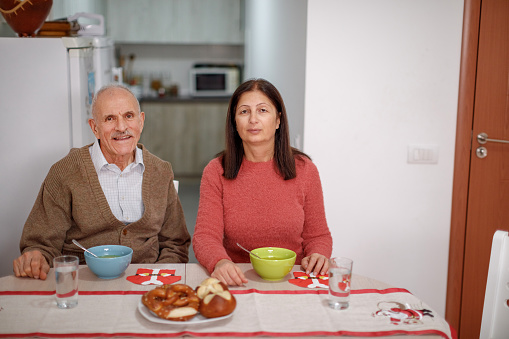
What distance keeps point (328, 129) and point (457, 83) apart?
0.64 metres

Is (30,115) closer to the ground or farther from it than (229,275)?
farther from it

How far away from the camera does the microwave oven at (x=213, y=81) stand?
241 inches

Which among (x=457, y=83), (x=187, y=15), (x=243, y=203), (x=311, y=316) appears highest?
(x=187, y=15)

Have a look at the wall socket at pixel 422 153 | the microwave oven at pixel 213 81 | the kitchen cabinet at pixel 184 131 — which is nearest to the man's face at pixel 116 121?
the wall socket at pixel 422 153

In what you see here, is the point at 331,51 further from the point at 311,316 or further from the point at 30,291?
the point at 30,291

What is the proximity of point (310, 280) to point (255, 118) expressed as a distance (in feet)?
1.93

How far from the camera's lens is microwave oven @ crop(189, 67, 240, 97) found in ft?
20.1

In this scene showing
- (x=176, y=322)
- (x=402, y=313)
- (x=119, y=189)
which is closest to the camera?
(x=176, y=322)

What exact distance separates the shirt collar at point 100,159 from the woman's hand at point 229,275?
1.94ft

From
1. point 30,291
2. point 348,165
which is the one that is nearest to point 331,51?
point 348,165

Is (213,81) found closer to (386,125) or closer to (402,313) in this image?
(386,125)

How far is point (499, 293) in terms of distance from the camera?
4.59 feet

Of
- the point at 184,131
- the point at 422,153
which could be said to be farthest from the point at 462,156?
the point at 184,131

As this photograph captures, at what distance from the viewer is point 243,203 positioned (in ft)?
5.99
